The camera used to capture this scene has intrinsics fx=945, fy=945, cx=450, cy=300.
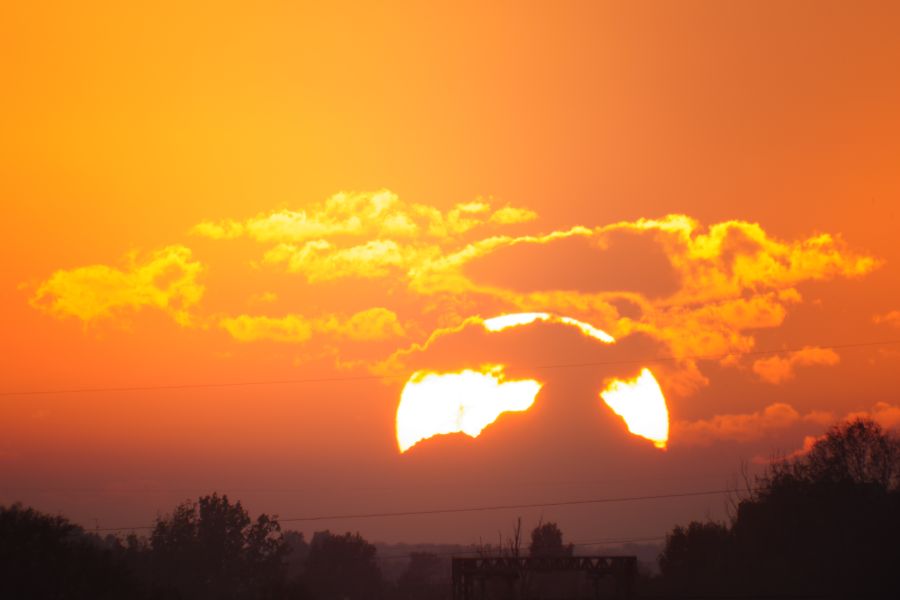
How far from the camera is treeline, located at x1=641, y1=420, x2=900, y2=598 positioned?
7300 cm

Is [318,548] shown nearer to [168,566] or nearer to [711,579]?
[168,566]

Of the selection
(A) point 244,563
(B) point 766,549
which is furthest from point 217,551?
(B) point 766,549

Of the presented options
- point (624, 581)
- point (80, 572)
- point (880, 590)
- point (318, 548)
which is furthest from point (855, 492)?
point (318, 548)

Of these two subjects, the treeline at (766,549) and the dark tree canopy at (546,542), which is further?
the dark tree canopy at (546,542)

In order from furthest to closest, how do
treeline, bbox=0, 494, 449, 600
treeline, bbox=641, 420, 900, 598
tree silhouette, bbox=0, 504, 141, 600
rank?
treeline, bbox=0, 494, 449, 600, treeline, bbox=641, 420, 900, 598, tree silhouette, bbox=0, 504, 141, 600

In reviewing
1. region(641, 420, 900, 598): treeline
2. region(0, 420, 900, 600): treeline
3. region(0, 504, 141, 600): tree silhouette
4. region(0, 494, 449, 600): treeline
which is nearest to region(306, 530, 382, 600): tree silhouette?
region(0, 494, 449, 600): treeline

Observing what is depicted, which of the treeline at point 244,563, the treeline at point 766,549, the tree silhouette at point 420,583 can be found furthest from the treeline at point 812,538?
the tree silhouette at point 420,583

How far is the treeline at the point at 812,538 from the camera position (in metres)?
73.0

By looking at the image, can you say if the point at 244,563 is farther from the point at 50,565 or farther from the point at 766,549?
the point at 50,565

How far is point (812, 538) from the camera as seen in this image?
79062 millimetres

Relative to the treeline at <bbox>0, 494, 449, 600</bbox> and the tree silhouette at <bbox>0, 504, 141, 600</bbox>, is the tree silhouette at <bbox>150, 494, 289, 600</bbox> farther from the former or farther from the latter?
the tree silhouette at <bbox>0, 504, 141, 600</bbox>

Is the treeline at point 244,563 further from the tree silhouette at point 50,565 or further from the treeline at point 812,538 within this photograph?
the treeline at point 812,538

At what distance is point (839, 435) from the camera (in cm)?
8850

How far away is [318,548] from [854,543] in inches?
4617
